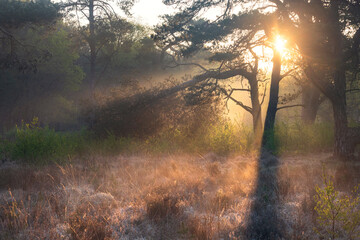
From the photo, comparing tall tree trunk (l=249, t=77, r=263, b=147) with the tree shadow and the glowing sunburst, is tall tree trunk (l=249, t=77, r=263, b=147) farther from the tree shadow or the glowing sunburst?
the tree shadow

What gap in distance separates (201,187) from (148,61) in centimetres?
2380

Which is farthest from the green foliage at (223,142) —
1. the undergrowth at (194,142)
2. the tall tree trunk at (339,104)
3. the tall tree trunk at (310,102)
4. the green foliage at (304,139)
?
the tall tree trunk at (310,102)

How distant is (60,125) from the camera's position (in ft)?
114

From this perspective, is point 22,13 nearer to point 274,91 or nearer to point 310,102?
point 274,91

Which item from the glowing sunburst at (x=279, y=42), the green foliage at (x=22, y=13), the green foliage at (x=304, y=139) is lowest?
the green foliage at (x=304, y=139)

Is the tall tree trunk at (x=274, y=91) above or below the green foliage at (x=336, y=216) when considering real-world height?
above

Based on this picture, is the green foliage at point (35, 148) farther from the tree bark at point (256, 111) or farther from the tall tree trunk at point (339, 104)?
the tree bark at point (256, 111)

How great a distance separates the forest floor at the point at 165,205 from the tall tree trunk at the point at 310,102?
10.6 m

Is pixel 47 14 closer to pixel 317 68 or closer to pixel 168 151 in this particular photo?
pixel 168 151

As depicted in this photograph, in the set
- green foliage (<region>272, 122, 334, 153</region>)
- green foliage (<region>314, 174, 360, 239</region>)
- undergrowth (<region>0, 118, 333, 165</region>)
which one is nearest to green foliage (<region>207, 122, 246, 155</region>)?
undergrowth (<region>0, 118, 333, 165</region>)

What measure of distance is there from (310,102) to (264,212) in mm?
14678

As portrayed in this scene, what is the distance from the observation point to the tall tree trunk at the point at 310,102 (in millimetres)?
17062

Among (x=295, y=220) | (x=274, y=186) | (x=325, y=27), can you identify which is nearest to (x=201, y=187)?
(x=274, y=186)

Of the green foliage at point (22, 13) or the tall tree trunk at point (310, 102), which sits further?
the tall tree trunk at point (310, 102)
